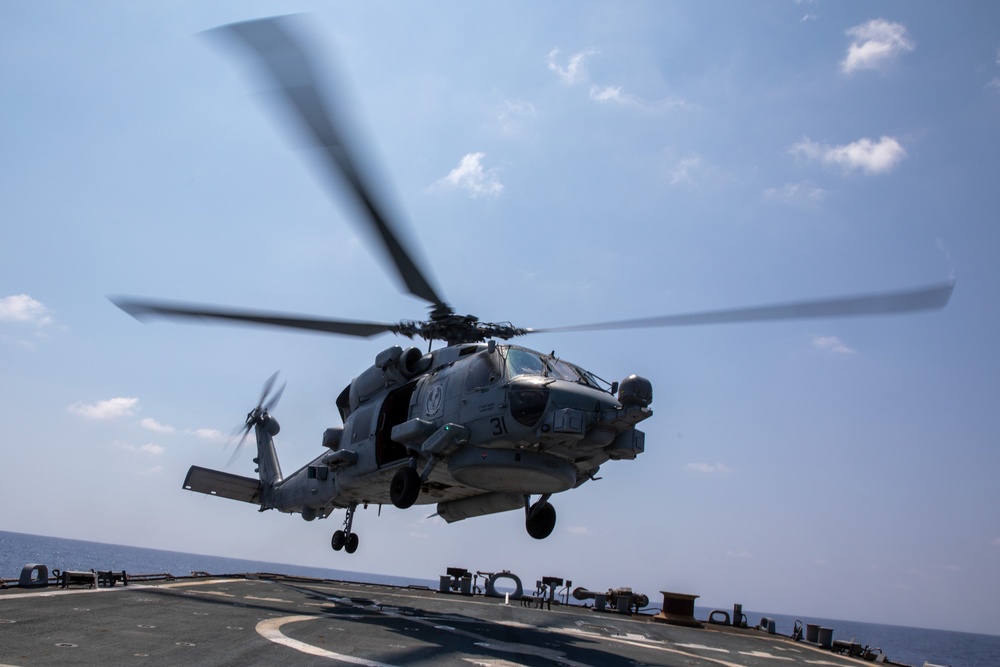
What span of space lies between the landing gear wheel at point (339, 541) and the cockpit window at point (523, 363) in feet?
34.3

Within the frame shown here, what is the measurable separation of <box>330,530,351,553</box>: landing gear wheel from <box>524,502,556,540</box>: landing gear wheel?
8.10 metres

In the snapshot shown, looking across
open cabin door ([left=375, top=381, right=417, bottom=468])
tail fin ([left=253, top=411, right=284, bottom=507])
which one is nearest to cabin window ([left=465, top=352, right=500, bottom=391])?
open cabin door ([left=375, top=381, right=417, bottom=468])

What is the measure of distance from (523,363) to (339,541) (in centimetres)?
1083

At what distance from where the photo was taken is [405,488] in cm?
1773

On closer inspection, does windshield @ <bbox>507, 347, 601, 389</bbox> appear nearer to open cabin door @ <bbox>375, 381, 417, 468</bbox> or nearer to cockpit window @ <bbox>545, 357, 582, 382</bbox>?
cockpit window @ <bbox>545, 357, 582, 382</bbox>

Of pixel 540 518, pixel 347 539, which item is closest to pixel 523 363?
pixel 540 518

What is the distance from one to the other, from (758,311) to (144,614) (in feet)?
43.4

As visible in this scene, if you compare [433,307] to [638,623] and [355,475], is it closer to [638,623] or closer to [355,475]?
[355,475]

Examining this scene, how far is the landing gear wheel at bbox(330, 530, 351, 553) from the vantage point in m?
23.6

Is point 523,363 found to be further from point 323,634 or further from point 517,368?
point 323,634

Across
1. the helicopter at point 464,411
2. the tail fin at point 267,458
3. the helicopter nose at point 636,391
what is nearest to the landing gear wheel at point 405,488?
the helicopter at point 464,411

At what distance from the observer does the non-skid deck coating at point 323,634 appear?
35.3 ft

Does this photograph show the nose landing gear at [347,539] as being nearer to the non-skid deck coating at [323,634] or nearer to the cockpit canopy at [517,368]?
the non-skid deck coating at [323,634]

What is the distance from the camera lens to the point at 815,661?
17516 millimetres
